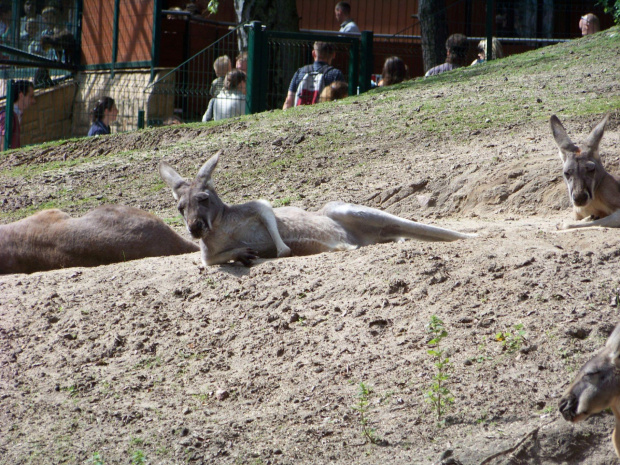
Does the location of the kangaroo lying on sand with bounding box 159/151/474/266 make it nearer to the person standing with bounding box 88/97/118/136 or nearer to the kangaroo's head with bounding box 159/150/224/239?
the kangaroo's head with bounding box 159/150/224/239

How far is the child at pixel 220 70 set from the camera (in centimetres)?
1221

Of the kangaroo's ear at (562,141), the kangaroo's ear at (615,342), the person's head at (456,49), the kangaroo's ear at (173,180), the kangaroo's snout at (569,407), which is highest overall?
the person's head at (456,49)

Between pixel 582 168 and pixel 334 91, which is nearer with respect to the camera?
pixel 582 168

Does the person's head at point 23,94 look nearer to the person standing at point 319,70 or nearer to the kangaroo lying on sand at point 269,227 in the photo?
the person standing at point 319,70

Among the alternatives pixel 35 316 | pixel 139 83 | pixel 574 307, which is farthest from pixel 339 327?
pixel 139 83

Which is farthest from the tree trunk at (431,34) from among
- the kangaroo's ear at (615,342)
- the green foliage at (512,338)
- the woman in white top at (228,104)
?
the kangaroo's ear at (615,342)

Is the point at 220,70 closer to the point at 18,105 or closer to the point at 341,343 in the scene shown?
the point at 18,105

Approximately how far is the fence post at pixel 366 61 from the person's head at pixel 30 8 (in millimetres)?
6891

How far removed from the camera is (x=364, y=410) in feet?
12.9

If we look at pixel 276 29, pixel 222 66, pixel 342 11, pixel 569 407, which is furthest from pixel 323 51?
pixel 569 407

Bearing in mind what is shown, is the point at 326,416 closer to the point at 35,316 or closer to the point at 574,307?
the point at 574,307

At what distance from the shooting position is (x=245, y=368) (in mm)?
4746

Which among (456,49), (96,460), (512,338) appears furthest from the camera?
(456,49)

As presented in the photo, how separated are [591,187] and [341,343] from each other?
263 centimetres
